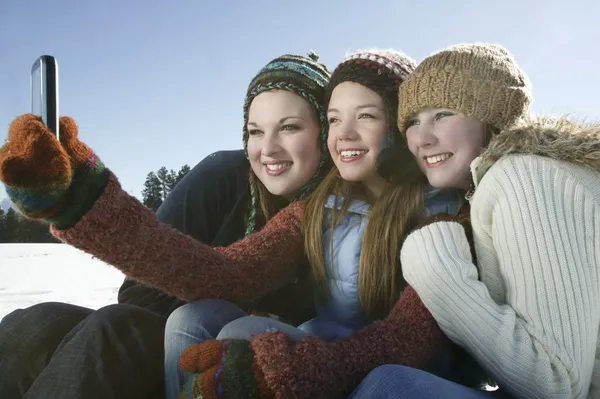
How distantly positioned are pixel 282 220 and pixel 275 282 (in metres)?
0.20

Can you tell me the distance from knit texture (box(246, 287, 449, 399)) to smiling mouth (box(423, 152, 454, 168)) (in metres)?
0.36

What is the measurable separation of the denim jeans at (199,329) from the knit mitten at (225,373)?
0.38 feet

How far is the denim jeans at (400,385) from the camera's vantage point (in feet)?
3.07

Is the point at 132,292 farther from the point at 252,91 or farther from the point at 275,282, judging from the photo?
the point at 252,91

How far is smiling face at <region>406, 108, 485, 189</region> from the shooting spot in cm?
136

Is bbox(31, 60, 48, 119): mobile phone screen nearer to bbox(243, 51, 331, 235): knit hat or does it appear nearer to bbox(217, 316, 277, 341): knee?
bbox(217, 316, 277, 341): knee

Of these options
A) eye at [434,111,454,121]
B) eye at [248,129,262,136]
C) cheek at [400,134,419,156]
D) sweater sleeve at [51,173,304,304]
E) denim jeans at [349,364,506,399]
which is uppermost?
eye at [434,111,454,121]

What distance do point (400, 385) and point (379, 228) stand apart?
59cm

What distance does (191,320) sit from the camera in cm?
124

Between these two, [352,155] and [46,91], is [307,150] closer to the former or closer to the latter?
[352,155]

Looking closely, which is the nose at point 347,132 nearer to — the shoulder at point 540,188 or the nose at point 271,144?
the nose at point 271,144

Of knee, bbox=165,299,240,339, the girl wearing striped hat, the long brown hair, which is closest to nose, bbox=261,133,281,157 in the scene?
the girl wearing striped hat

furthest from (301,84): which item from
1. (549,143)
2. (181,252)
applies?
(549,143)

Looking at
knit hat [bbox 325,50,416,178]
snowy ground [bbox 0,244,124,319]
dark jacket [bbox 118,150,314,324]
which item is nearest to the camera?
knit hat [bbox 325,50,416,178]
